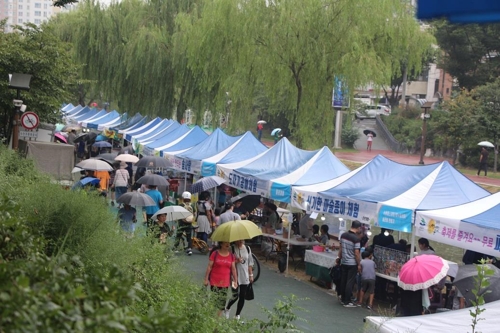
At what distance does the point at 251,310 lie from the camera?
35.6 feet

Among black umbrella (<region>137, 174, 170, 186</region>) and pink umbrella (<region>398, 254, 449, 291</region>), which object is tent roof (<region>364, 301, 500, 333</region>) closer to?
pink umbrella (<region>398, 254, 449, 291</region>)

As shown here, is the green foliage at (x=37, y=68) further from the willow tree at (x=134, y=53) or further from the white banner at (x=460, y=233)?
the white banner at (x=460, y=233)

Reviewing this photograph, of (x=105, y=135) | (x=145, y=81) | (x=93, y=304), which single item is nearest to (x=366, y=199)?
(x=93, y=304)

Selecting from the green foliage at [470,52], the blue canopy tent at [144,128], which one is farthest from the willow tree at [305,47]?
the green foliage at [470,52]

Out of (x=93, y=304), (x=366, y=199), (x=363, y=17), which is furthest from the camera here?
(x=363, y=17)

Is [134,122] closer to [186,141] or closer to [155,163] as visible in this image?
[186,141]

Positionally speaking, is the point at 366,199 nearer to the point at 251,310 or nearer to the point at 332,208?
the point at 332,208

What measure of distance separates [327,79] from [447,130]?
2545cm

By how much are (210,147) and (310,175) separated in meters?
5.86

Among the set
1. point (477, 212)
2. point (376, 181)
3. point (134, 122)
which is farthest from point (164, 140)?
point (477, 212)

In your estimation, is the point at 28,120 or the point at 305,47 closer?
the point at 28,120

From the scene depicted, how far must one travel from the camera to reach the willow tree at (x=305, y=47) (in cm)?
2062

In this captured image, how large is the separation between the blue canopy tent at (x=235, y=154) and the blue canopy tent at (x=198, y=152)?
0.53 meters

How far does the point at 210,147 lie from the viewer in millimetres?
20484
